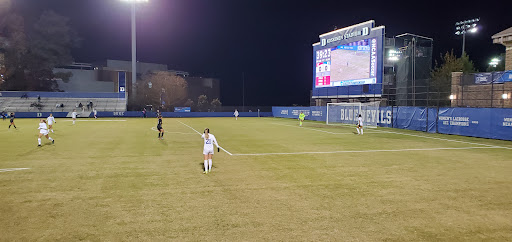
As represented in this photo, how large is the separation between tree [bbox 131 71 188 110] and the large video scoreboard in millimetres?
39087

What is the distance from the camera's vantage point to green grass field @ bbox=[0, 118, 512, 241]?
5.61 meters

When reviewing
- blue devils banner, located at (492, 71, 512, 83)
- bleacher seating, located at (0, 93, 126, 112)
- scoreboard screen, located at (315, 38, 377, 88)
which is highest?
scoreboard screen, located at (315, 38, 377, 88)

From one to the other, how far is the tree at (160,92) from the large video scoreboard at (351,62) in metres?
39.1

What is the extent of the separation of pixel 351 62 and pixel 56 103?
5682 centimetres

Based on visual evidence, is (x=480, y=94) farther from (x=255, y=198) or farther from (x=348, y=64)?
(x=255, y=198)

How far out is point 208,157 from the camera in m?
10.7

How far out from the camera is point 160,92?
70.9m

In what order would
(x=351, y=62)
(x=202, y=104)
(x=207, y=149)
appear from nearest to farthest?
(x=207, y=149) < (x=351, y=62) < (x=202, y=104)

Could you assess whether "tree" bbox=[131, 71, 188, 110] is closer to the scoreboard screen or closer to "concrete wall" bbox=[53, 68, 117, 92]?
"concrete wall" bbox=[53, 68, 117, 92]

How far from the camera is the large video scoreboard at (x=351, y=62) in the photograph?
38656mm

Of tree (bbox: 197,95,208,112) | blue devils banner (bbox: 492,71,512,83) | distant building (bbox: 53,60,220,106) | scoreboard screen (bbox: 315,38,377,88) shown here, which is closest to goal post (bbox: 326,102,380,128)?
scoreboard screen (bbox: 315,38,377,88)

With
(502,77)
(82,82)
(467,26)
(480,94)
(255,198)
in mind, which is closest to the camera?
(255,198)

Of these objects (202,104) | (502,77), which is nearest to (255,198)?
(502,77)

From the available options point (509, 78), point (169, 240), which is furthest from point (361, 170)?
point (509, 78)
